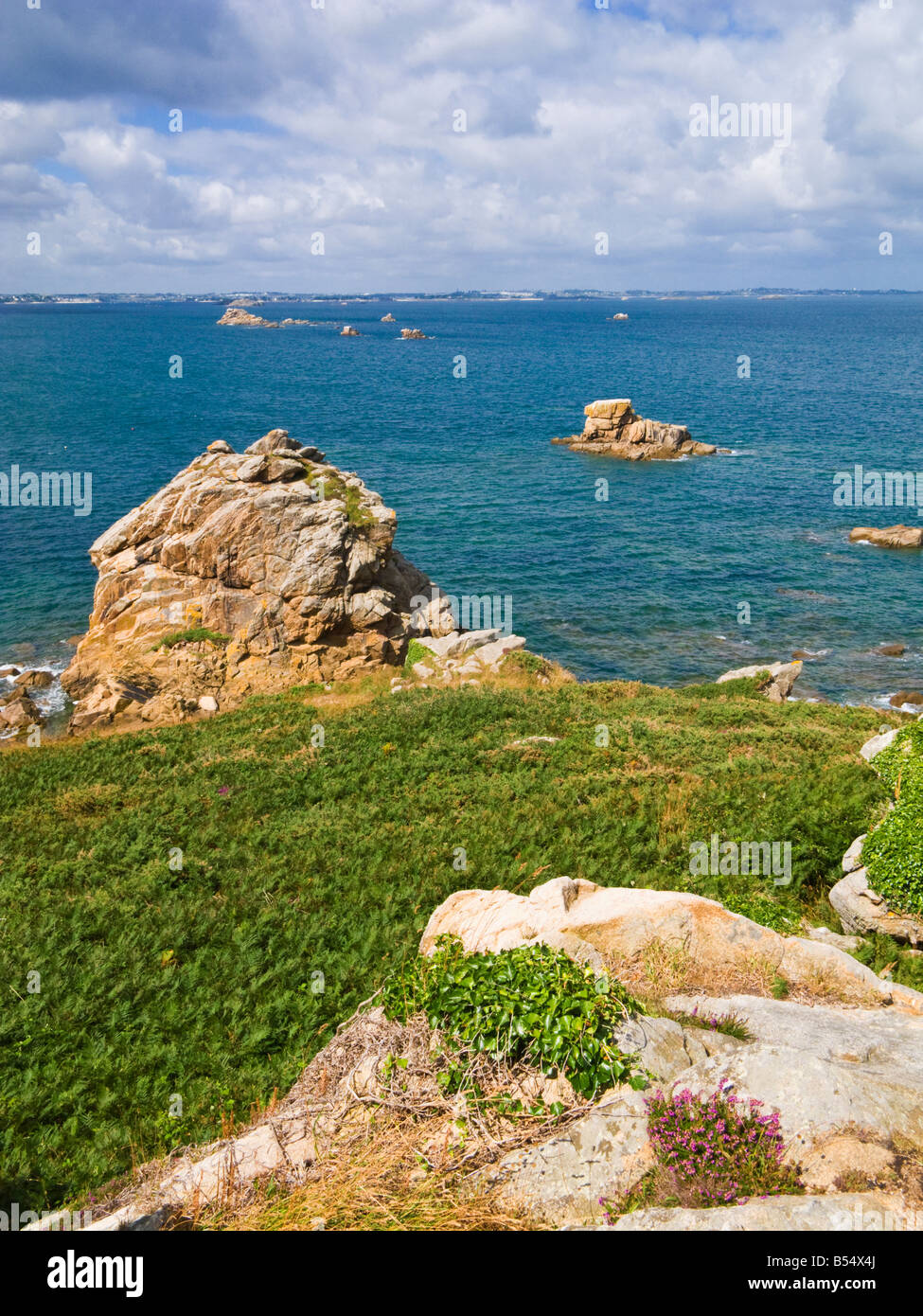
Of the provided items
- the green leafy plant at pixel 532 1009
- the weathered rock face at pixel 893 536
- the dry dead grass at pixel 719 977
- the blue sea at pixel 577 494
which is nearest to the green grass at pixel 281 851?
the green leafy plant at pixel 532 1009

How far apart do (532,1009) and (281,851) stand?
10.8 meters

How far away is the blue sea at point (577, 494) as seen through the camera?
4475 cm

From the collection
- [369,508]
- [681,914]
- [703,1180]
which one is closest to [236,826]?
[681,914]

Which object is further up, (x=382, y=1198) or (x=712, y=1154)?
(x=712, y=1154)

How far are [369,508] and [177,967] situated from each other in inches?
1148

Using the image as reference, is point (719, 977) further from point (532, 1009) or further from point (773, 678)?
point (773, 678)

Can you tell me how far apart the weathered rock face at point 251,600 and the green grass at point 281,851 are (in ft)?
23.6

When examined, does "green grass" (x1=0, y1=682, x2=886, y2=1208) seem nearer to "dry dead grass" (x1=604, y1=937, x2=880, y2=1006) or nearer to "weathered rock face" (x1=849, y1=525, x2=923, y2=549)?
"dry dead grass" (x1=604, y1=937, x2=880, y2=1006)

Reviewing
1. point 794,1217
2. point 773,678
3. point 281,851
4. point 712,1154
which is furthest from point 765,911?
point 773,678

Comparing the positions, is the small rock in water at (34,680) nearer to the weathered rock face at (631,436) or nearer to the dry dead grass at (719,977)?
the dry dead grass at (719,977)

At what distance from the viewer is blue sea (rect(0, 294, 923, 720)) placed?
4475 centimetres

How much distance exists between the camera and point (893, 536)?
57.5 m
